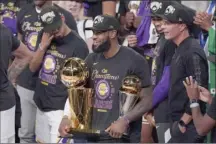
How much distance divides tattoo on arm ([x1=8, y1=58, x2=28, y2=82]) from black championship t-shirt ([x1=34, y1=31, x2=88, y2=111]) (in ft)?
0.96

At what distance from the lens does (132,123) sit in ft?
24.6

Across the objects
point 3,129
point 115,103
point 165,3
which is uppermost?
point 165,3

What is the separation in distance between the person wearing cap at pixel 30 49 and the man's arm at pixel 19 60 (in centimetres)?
58

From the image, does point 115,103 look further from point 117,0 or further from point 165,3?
point 117,0

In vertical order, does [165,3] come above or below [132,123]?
above

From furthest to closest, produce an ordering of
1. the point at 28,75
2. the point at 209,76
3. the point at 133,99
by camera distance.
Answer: the point at 28,75
the point at 209,76
the point at 133,99

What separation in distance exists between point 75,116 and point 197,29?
6.52ft

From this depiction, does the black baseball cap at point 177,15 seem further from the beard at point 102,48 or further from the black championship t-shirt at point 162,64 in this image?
the beard at point 102,48

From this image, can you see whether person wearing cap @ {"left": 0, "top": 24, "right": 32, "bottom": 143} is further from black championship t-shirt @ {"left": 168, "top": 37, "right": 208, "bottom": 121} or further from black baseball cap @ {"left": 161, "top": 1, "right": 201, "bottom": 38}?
black championship t-shirt @ {"left": 168, "top": 37, "right": 208, "bottom": 121}

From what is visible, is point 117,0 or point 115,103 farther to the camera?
point 117,0

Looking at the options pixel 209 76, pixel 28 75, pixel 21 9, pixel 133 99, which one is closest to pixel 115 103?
pixel 133 99

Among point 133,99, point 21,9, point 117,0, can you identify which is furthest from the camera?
point 117,0

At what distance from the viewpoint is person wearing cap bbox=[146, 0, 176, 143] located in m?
8.18

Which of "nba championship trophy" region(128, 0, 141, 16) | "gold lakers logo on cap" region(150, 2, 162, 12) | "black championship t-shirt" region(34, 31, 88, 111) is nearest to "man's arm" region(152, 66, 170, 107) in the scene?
"gold lakers logo on cap" region(150, 2, 162, 12)
